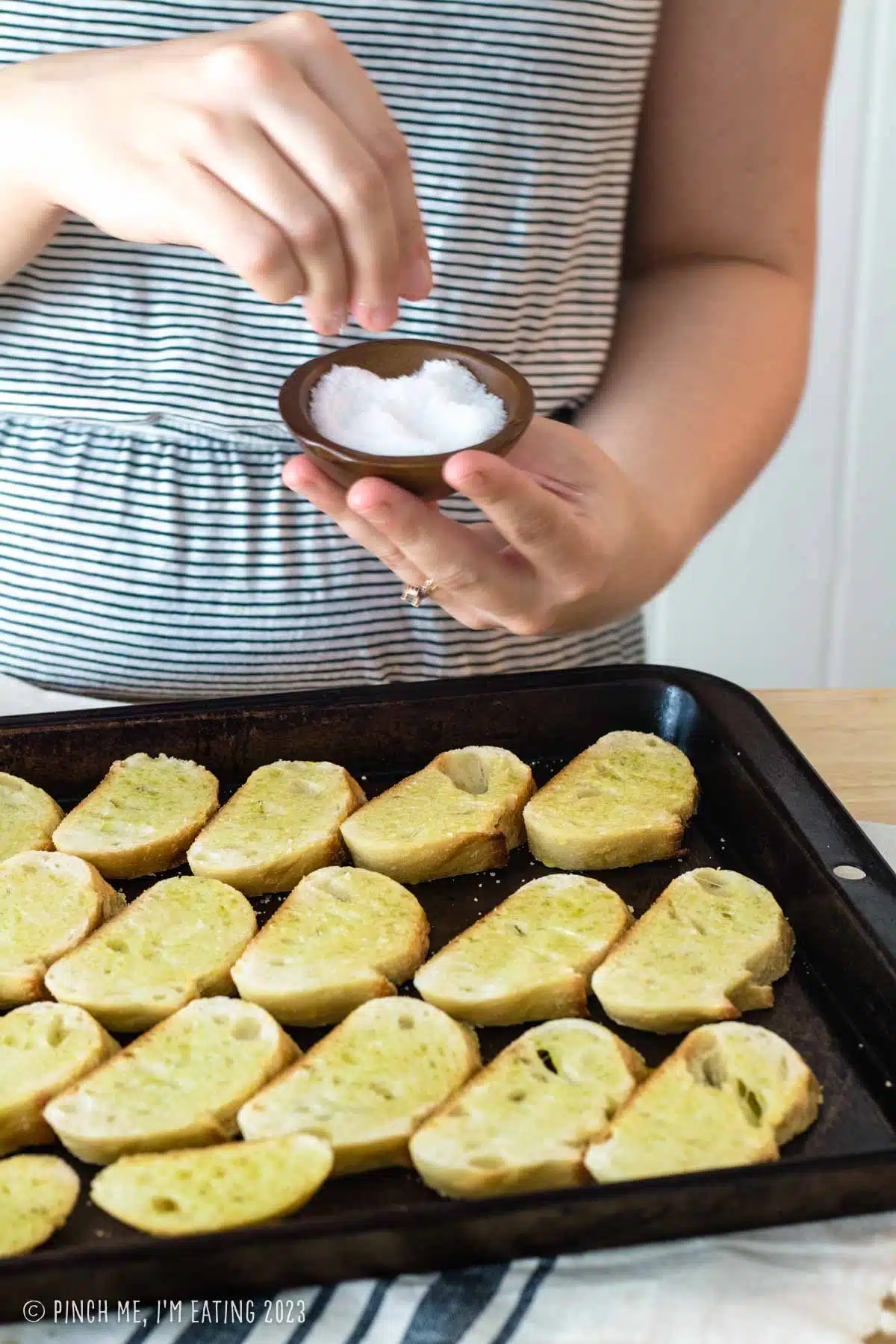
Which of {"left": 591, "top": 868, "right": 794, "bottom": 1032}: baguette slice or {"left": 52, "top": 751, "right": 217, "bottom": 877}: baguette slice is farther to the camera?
{"left": 52, "top": 751, "right": 217, "bottom": 877}: baguette slice

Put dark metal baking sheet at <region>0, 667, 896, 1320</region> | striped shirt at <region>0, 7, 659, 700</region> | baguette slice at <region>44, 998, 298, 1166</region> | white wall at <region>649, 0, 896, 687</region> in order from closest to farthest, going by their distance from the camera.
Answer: dark metal baking sheet at <region>0, 667, 896, 1320</region>, baguette slice at <region>44, 998, 298, 1166</region>, striped shirt at <region>0, 7, 659, 700</region>, white wall at <region>649, 0, 896, 687</region>

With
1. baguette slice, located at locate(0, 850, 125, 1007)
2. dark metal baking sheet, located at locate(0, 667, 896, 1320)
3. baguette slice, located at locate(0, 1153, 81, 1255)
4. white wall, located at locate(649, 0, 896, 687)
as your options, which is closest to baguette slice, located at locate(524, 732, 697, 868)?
dark metal baking sheet, located at locate(0, 667, 896, 1320)

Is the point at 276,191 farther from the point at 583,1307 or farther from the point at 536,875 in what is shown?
the point at 583,1307

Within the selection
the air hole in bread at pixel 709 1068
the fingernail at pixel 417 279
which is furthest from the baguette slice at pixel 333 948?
the fingernail at pixel 417 279

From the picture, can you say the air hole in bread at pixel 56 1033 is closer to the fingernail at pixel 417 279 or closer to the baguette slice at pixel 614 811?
the baguette slice at pixel 614 811

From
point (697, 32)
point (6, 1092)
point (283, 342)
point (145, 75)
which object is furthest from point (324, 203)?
point (697, 32)

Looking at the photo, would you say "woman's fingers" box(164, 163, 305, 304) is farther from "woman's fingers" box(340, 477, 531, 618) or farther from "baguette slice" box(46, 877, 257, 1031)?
"baguette slice" box(46, 877, 257, 1031)

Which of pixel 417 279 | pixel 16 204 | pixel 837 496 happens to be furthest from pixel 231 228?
pixel 837 496
